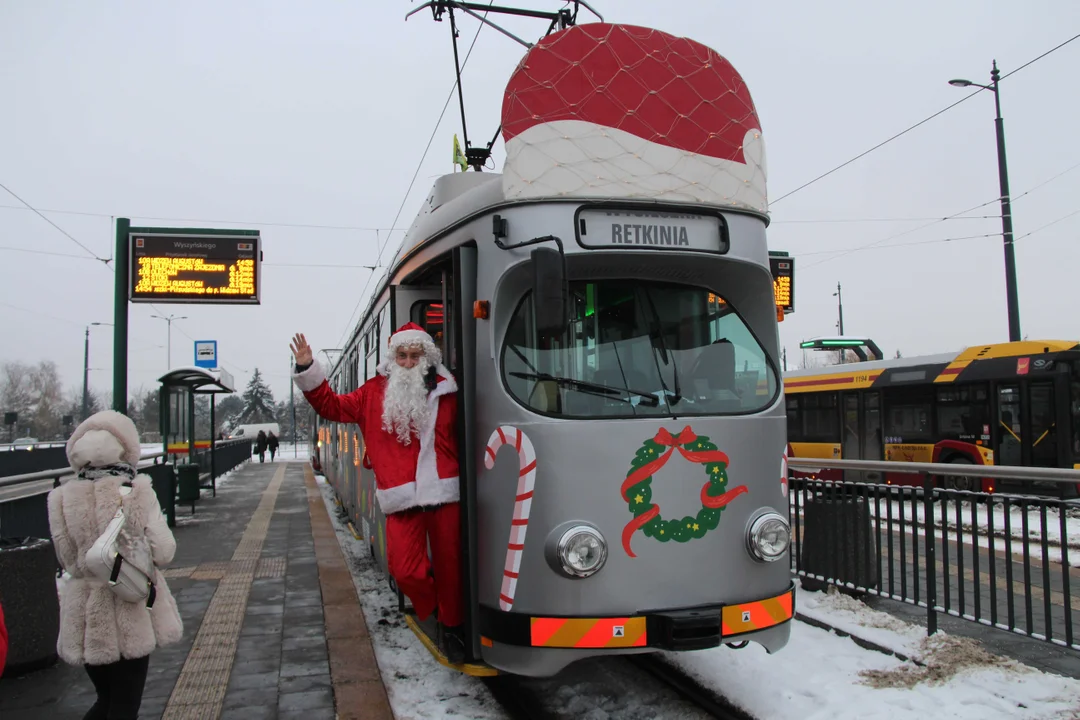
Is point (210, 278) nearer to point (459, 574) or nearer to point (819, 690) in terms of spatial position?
point (459, 574)

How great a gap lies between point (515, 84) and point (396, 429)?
79.9 inches

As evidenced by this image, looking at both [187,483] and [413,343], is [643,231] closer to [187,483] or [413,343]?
[413,343]

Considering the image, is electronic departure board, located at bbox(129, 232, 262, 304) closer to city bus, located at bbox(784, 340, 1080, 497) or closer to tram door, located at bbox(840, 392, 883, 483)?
city bus, located at bbox(784, 340, 1080, 497)

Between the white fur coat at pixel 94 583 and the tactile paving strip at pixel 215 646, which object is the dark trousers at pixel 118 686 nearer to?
the white fur coat at pixel 94 583

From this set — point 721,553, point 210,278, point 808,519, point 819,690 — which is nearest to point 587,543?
point 721,553

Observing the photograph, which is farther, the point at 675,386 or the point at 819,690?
the point at 819,690

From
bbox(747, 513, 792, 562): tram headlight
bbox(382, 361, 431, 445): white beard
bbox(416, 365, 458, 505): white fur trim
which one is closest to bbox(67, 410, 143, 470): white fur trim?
bbox(382, 361, 431, 445): white beard

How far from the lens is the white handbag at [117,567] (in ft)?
11.1

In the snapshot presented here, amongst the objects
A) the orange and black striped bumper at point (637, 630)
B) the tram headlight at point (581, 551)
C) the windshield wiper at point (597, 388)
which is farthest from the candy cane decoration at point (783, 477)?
the tram headlight at point (581, 551)

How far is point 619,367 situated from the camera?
169 inches

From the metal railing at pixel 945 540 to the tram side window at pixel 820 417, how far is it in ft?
36.6

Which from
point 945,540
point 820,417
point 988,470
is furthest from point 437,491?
point 820,417

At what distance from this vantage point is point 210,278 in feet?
35.1

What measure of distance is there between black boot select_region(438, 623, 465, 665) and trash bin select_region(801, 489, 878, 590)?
346 centimetres
